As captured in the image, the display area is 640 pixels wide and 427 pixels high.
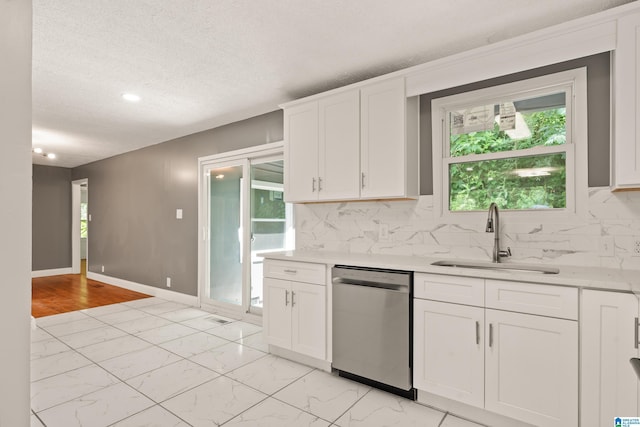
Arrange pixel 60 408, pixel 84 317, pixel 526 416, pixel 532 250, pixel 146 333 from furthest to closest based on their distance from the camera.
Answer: pixel 84 317 → pixel 146 333 → pixel 532 250 → pixel 60 408 → pixel 526 416

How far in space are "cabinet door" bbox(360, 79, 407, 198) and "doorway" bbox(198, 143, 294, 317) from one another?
1.31 m

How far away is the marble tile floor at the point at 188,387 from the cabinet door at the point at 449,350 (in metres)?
0.19

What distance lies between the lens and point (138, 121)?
171 inches

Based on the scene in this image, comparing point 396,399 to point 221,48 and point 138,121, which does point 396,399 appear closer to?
point 221,48

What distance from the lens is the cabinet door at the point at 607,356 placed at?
164 centimetres

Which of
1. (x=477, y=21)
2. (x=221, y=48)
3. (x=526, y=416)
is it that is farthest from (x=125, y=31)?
(x=526, y=416)

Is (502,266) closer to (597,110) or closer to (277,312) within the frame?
(597,110)

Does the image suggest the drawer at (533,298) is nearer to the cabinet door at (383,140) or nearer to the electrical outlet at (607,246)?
the electrical outlet at (607,246)

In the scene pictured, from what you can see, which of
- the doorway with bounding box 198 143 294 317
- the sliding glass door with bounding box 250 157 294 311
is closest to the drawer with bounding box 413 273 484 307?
the doorway with bounding box 198 143 294 317

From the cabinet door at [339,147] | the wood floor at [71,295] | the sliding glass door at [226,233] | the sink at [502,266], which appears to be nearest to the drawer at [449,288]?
the sink at [502,266]

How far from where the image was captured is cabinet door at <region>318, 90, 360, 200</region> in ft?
9.48

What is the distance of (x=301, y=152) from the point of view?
324 centimetres

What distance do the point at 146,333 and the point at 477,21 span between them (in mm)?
4141

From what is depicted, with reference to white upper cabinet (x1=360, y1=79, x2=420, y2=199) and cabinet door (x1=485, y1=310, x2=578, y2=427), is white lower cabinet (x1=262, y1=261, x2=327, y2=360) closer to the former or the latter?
white upper cabinet (x1=360, y1=79, x2=420, y2=199)
